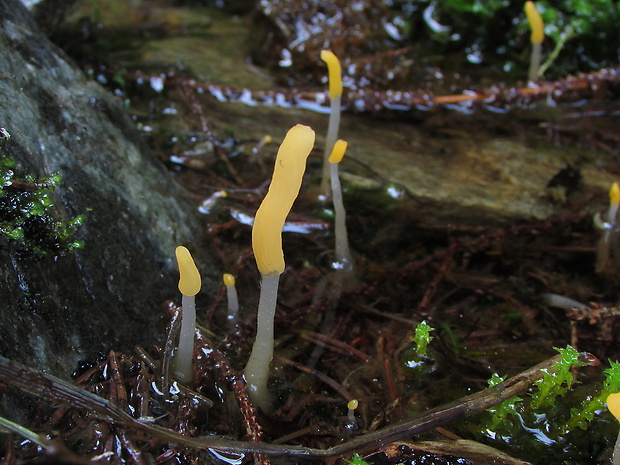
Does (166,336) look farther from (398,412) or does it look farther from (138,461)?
(398,412)

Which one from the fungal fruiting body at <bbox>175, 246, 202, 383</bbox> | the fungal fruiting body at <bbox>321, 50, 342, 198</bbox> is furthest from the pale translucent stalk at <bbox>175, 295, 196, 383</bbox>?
the fungal fruiting body at <bbox>321, 50, 342, 198</bbox>

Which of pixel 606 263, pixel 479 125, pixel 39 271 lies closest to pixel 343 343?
pixel 39 271

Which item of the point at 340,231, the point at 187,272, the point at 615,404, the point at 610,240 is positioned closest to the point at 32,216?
the point at 187,272

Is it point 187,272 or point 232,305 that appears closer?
point 187,272

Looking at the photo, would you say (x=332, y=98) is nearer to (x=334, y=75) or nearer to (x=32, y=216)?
(x=334, y=75)

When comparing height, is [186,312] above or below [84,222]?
below

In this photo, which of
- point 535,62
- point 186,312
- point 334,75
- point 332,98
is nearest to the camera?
point 186,312
